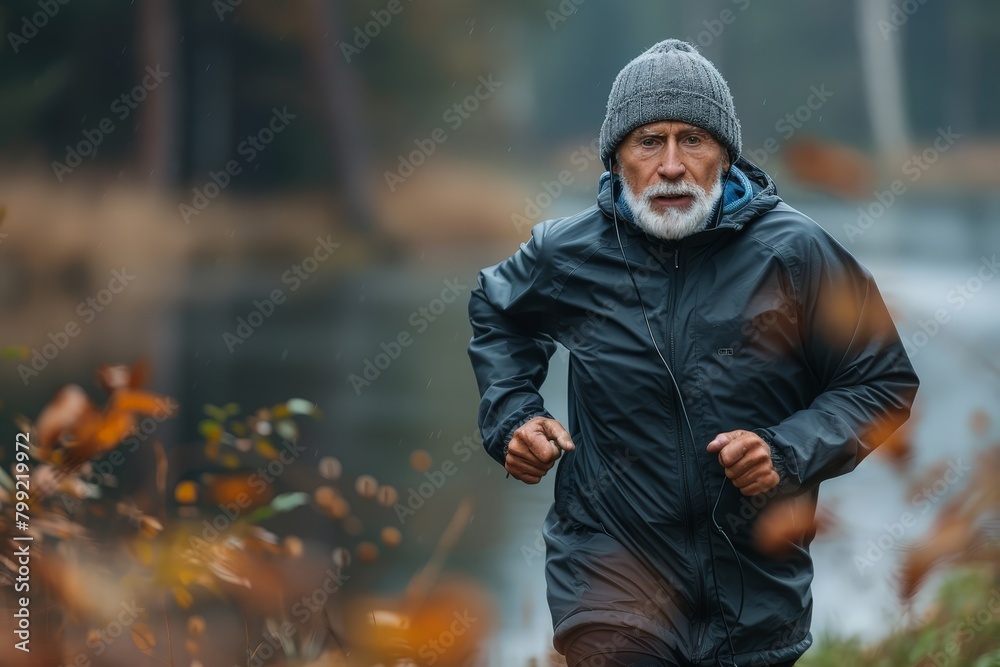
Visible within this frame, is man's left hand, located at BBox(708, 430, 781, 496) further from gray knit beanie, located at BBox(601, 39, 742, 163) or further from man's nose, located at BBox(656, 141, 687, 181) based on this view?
gray knit beanie, located at BBox(601, 39, 742, 163)

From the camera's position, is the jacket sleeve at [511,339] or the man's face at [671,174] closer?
the man's face at [671,174]

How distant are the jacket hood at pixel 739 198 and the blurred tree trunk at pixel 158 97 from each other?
12.1 metres

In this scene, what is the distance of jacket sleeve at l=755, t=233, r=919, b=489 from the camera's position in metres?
2.87

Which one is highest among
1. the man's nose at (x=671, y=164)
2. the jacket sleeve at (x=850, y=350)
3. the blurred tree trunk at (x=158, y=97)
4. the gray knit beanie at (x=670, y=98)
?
the blurred tree trunk at (x=158, y=97)

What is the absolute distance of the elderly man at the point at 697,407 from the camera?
9.35ft

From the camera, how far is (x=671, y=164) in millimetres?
3072

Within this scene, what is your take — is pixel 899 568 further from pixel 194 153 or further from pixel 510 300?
pixel 194 153

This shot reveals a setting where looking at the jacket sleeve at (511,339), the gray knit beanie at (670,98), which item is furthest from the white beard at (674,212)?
the jacket sleeve at (511,339)

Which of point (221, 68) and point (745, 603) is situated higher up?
point (221, 68)

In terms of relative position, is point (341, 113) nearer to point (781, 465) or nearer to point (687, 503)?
point (687, 503)

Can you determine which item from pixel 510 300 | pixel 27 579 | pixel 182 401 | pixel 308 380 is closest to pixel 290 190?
pixel 308 380

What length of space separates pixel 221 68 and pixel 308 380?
4.15m

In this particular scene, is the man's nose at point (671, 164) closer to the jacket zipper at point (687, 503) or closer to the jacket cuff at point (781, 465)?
the jacket zipper at point (687, 503)

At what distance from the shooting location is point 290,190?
51.6 ft
